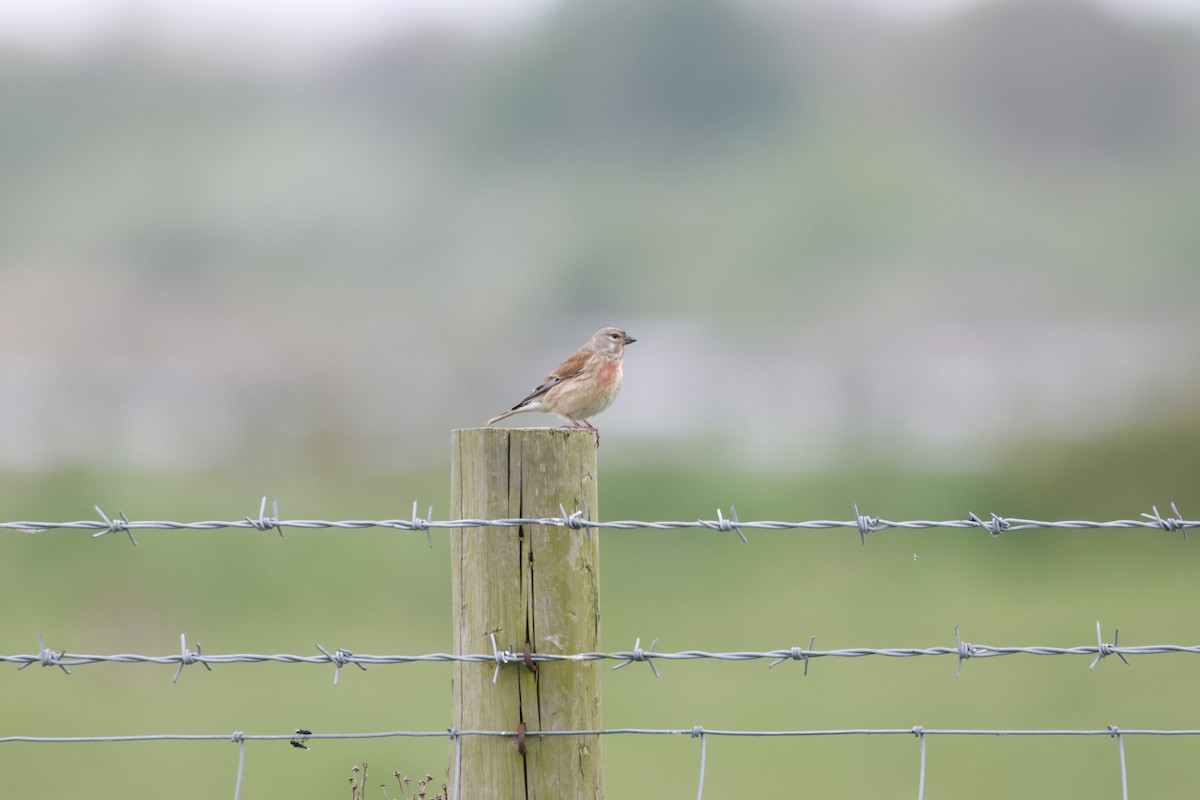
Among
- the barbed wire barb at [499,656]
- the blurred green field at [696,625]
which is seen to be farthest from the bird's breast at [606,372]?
the blurred green field at [696,625]

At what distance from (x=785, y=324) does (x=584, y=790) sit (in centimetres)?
10133

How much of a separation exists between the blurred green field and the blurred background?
0.14 m

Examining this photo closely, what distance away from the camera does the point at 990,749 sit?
17.8 m

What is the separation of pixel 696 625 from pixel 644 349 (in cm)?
4924

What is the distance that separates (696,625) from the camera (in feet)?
85.0

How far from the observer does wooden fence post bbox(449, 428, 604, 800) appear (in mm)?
4441

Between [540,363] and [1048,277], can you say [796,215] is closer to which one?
[1048,277]

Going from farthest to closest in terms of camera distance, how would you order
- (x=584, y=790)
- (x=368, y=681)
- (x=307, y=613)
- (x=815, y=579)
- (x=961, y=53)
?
(x=961, y=53) < (x=815, y=579) < (x=307, y=613) < (x=368, y=681) < (x=584, y=790)

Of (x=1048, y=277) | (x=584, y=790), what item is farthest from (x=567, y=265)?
(x=584, y=790)

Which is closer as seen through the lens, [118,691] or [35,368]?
[118,691]

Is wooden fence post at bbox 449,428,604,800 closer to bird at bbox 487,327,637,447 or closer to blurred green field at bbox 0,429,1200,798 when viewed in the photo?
bird at bbox 487,327,637,447

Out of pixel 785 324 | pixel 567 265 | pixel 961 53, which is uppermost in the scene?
pixel 961 53

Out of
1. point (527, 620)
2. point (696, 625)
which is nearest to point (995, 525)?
point (527, 620)

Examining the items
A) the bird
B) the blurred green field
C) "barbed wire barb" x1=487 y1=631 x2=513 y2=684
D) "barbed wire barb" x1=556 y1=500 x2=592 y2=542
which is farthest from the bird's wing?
the blurred green field
